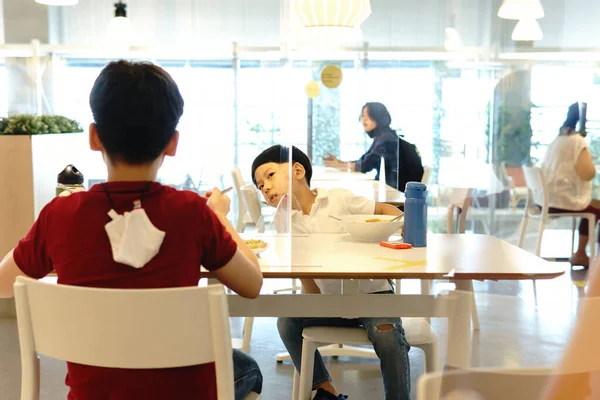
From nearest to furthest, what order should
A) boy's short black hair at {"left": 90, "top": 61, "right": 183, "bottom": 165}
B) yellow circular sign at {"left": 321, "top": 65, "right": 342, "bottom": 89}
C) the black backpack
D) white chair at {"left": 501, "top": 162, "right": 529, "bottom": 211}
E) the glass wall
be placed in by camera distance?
boy's short black hair at {"left": 90, "top": 61, "right": 183, "bottom": 165} → the black backpack → yellow circular sign at {"left": 321, "top": 65, "right": 342, "bottom": 89} → the glass wall → white chair at {"left": 501, "top": 162, "right": 529, "bottom": 211}

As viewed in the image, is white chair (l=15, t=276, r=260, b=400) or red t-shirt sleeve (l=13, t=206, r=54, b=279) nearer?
white chair (l=15, t=276, r=260, b=400)

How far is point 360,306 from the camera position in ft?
6.40

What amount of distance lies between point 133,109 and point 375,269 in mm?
740

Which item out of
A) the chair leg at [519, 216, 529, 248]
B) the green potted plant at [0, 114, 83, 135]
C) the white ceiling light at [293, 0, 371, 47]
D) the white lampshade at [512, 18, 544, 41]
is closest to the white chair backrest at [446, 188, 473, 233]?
the chair leg at [519, 216, 529, 248]

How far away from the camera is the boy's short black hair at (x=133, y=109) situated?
1343 mm

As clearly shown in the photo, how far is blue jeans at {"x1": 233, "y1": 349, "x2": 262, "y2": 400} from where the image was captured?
1.63 m

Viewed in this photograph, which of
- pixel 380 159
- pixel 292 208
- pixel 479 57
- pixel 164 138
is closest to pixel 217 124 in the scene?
pixel 380 159

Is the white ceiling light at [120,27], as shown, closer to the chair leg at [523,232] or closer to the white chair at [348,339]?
the chair leg at [523,232]

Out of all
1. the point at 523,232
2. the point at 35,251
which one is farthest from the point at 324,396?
the point at 523,232

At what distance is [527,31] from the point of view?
237 inches

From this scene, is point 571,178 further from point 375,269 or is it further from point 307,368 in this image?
point 375,269

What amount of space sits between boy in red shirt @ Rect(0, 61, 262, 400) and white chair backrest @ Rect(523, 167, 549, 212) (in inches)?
145

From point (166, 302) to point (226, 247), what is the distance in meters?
0.23

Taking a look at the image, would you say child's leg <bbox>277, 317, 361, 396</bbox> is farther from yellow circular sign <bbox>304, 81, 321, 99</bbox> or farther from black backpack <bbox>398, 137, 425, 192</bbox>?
yellow circular sign <bbox>304, 81, 321, 99</bbox>
